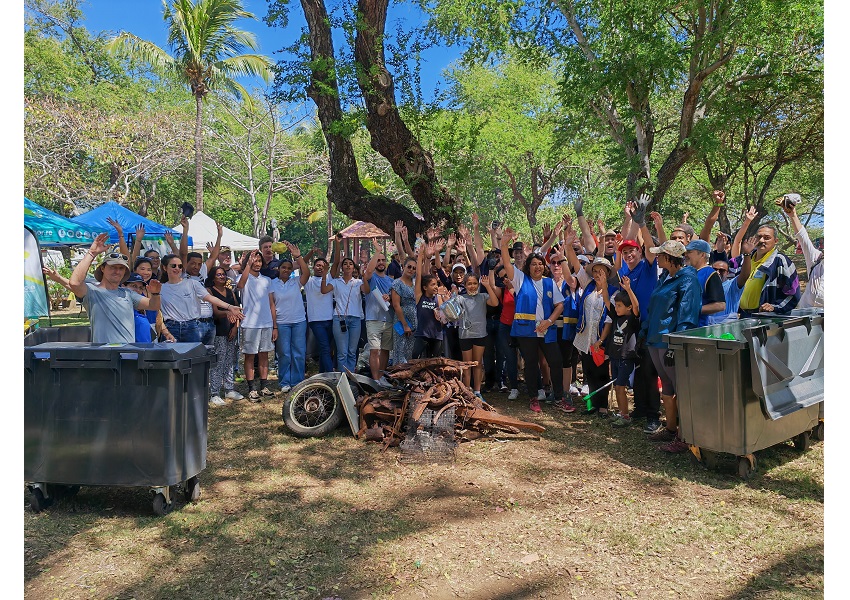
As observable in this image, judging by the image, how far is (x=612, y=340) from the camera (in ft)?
22.8

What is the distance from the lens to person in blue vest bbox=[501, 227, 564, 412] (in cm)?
796

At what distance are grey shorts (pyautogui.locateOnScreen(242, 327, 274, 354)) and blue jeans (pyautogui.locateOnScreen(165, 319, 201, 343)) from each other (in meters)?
0.71

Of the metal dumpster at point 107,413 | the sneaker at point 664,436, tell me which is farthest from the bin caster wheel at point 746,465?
the metal dumpster at point 107,413

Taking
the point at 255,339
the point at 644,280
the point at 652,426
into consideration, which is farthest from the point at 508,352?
the point at 255,339

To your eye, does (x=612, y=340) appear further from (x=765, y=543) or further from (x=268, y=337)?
(x=268, y=337)

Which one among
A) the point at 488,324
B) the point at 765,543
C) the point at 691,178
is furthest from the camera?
the point at 691,178

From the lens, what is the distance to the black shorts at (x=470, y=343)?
8.14 m

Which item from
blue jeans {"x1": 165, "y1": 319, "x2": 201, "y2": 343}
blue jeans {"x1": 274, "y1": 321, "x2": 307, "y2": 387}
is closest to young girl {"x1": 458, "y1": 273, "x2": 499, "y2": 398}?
blue jeans {"x1": 274, "y1": 321, "x2": 307, "y2": 387}

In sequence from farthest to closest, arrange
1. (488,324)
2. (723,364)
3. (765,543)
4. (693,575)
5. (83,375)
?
(488,324)
(723,364)
(83,375)
(765,543)
(693,575)

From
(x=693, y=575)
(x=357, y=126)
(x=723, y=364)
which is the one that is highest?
(x=357, y=126)

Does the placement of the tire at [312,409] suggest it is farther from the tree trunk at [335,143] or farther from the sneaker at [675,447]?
the tree trunk at [335,143]

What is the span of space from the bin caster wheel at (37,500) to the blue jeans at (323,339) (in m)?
4.56

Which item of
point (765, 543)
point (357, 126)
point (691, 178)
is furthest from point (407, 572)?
point (691, 178)

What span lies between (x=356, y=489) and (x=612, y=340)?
3.39m
